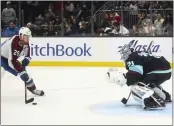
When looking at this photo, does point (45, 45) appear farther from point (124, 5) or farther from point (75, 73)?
point (124, 5)

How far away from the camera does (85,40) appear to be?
27.7ft

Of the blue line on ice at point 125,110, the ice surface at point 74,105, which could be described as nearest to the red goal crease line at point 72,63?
the ice surface at point 74,105

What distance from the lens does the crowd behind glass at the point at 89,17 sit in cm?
859

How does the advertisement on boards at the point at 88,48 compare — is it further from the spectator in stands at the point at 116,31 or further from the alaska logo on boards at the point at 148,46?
the spectator in stands at the point at 116,31

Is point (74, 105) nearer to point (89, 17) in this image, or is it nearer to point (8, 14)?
point (89, 17)

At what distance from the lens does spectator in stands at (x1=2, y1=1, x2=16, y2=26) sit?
8.62m

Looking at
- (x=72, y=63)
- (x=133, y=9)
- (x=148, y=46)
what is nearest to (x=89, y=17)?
(x=133, y=9)

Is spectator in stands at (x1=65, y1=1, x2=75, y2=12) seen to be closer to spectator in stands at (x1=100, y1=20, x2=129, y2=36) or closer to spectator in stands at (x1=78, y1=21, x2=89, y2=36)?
spectator in stands at (x1=78, y1=21, x2=89, y2=36)

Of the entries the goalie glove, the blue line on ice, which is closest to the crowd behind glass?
the blue line on ice

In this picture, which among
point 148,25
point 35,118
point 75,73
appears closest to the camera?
point 35,118

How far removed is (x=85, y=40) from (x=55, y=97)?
2.99 meters

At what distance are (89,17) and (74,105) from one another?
153 inches

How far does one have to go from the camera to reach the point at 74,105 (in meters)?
5.12

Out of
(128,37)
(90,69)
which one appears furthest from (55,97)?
(128,37)
